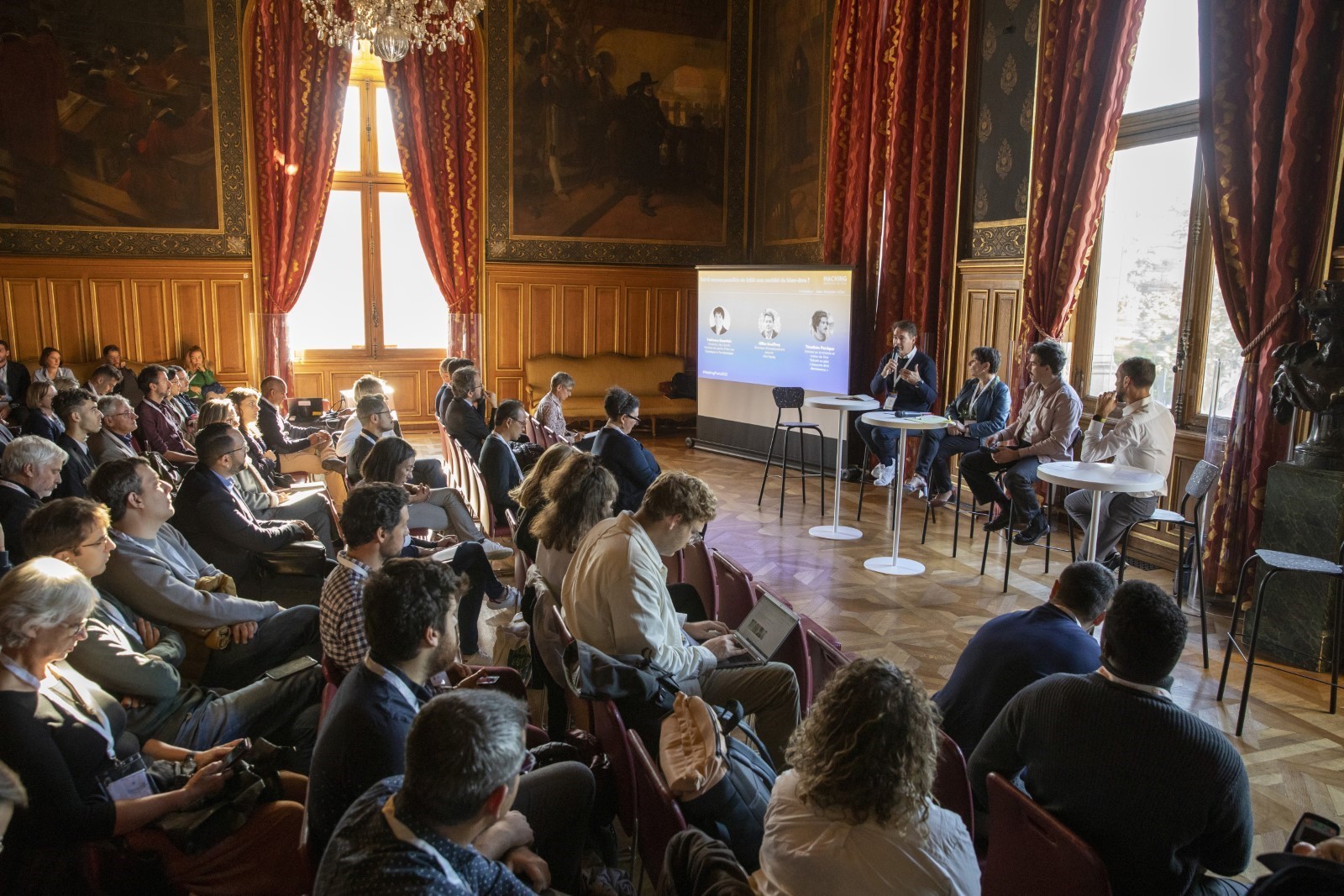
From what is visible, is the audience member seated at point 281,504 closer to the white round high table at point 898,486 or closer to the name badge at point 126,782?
the name badge at point 126,782

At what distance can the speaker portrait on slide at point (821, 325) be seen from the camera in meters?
9.02

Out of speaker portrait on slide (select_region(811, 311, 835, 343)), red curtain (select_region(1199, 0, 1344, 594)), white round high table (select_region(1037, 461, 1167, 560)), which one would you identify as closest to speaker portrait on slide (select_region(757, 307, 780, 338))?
speaker portrait on slide (select_region(811, 311, 835, 343))

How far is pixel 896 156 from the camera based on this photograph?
28.3ft

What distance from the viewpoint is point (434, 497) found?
17.9ft

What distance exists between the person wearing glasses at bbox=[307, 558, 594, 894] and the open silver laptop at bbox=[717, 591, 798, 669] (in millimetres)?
899

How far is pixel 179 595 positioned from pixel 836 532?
476 centimetres

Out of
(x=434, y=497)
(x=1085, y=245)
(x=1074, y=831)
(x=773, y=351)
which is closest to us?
(x=1074, y=831)

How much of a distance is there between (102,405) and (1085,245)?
21.7ft

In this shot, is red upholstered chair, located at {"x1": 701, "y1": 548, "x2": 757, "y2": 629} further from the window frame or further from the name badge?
the window frame

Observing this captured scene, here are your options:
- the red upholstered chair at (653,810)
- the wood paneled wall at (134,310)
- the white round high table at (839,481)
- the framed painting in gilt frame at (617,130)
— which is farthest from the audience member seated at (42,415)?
the framed painting in gilt frame at (617,130)

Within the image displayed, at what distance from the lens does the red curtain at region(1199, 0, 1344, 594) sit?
495 centimetres

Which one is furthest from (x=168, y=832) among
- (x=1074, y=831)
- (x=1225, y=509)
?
(x=1225, y=509)

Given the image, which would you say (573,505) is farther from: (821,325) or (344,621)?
(821,325)

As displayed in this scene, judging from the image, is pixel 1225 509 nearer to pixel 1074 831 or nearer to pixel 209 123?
pixel 1074 831
